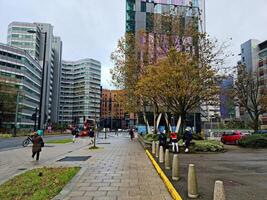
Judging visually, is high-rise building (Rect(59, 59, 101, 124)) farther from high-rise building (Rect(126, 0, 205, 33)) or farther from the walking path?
the walking path

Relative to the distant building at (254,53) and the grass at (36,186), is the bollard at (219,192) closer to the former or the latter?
the grass at (36,186)

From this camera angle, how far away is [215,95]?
23.7 metres

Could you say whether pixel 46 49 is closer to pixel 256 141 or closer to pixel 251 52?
pixel 251 52

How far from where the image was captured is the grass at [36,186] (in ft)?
23.1

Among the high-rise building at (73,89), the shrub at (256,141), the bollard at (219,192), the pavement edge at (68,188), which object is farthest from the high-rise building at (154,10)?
the high-rise building at (73,89)

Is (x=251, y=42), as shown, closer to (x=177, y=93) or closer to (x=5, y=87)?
(x=5, y=87)

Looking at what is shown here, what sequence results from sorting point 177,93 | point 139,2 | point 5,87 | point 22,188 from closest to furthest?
point 22,188 → point 177,93 → point 139,2 → point 5,87

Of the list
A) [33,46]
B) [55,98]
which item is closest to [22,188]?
[33,46]

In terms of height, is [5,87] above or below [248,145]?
above

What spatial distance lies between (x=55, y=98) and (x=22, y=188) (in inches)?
5063

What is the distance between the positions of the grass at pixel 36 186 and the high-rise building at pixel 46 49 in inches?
3200

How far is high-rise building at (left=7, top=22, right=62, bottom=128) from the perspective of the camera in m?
107

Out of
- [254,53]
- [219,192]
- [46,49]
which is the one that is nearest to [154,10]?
[219,192]

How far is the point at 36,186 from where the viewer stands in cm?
808
